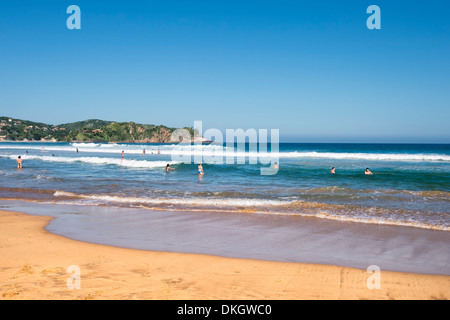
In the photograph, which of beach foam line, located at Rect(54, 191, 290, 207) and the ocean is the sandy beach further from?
beach foam line, located at Rect(54, 191, 290, 207)

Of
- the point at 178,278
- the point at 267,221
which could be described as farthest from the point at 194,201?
the point at 178,278

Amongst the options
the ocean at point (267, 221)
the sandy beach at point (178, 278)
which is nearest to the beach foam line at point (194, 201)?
the ocean at point (267, 221)

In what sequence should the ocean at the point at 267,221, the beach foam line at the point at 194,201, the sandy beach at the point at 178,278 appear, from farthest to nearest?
the beach foam line at the point at 194,201, the ocean at the point at 267,221, the sandy beach at the point at 178,278

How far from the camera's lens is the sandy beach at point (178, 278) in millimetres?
4641

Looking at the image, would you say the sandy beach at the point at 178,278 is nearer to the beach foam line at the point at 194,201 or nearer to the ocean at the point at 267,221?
the ocean at the point at 267,221

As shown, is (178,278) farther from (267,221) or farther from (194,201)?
(194,201)

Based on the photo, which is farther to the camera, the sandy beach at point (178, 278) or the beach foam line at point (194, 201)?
the beach foam line at point (194, 201)

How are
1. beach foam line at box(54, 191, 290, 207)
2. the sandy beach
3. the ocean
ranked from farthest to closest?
beach foam line at box(54, 191, 290, 207) → the ocean → the sandy beach

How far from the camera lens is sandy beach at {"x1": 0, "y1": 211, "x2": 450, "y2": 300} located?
464 cm

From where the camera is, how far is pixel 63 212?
1123 cm

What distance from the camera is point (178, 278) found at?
5.28 m

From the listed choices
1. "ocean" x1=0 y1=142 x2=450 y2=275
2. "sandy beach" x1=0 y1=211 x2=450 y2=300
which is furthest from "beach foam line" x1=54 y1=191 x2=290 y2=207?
"sandy beach" x1=0 y1=211 x2=450 y2=300
